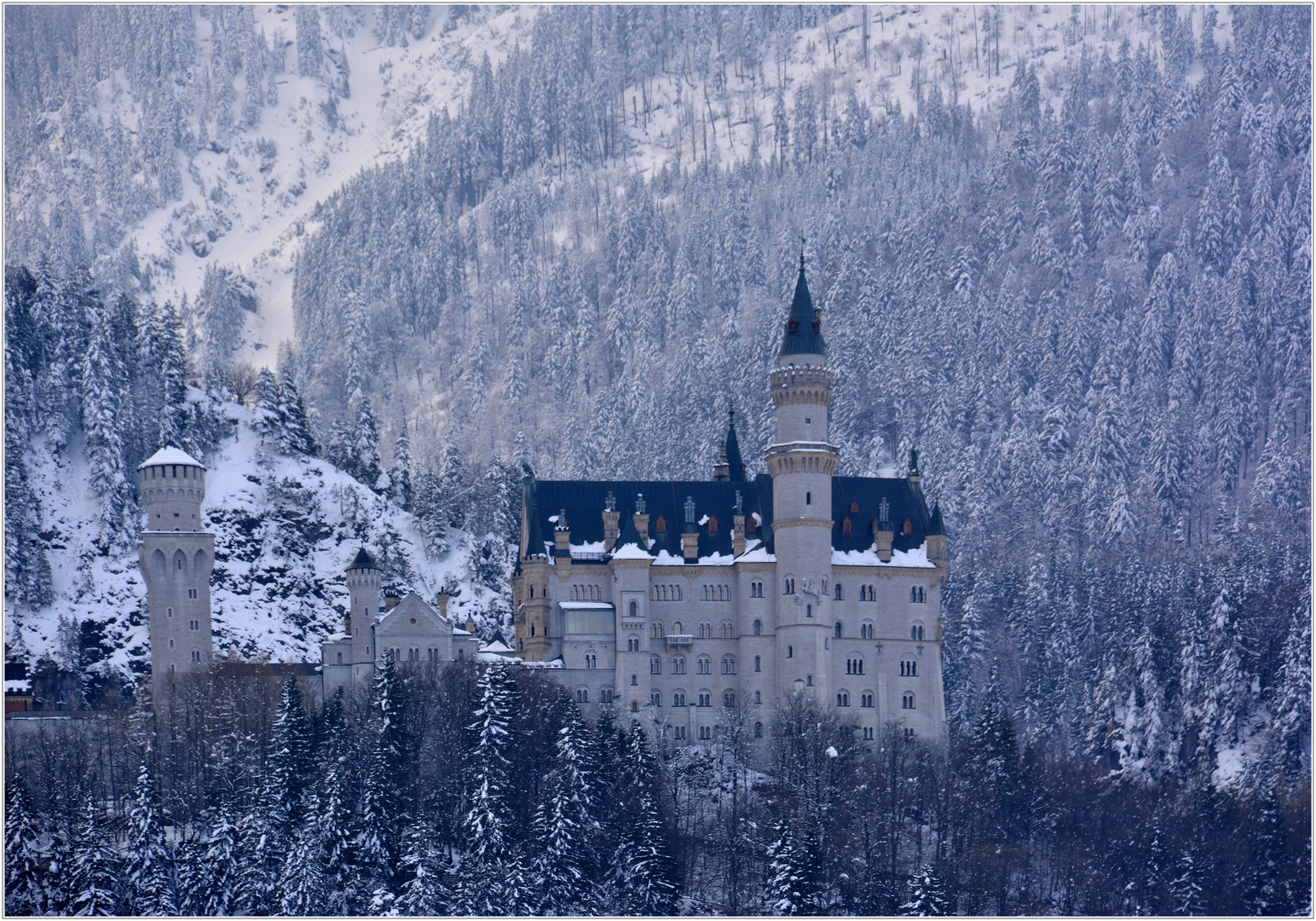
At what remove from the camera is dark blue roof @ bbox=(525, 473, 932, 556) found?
4734 inches

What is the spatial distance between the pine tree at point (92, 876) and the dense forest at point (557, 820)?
13 centimetres

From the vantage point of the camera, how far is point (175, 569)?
117 meters

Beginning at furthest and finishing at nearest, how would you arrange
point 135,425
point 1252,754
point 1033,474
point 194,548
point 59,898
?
point 1033,474 → point 135,425 → point 1252,754 → point 194,548 → point 59,898

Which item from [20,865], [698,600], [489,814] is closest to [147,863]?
[20,865]

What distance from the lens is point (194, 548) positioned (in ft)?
385

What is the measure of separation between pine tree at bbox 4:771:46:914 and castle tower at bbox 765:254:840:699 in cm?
3803

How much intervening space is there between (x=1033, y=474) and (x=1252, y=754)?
53.8 m

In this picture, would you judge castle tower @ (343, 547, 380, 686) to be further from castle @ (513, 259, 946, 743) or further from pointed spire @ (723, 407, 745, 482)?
pointed spire @ (723, 407, 745, 482)

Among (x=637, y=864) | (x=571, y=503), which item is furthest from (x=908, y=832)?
(x=571, y=503)

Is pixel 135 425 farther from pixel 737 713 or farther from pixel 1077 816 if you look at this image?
pixel 1077 816

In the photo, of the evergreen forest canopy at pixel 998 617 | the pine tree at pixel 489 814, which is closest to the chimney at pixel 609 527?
the evergreen forest canopy at pixel 998 617

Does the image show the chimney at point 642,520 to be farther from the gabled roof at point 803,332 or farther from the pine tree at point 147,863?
the pine tree at point 147,863

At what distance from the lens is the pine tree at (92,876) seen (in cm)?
9881

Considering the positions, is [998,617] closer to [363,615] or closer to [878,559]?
[878,559]
